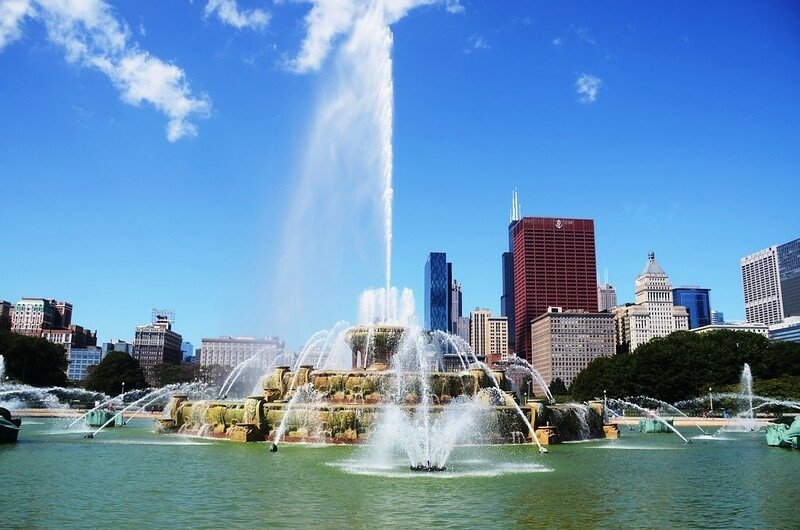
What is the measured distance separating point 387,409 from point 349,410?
1.86m

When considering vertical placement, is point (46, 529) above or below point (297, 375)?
below

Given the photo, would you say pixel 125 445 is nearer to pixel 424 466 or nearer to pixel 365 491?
pixel 424 466

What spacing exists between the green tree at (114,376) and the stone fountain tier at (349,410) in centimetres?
8949

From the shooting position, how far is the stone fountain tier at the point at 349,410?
32875mm

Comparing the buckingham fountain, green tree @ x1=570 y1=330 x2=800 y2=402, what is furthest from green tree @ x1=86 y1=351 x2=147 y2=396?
the buckingham fountain

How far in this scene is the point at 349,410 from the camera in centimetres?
3288

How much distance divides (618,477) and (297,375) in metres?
21.1

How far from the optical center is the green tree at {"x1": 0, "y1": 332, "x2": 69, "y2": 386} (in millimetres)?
102688

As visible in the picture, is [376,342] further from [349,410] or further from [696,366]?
[696,366]

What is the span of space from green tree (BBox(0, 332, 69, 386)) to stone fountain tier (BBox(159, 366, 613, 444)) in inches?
2933

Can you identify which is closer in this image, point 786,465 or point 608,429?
point 786,465

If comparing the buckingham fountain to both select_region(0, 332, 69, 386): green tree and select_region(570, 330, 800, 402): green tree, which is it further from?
select_region(0, 332, 69, 386): green tree

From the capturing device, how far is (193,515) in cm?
1406

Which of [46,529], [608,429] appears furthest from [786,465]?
[46,529]
